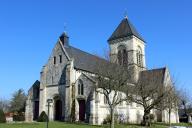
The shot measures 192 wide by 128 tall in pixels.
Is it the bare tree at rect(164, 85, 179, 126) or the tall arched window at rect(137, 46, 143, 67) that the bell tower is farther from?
the bare tree at rect(164, 85, 179, 126)

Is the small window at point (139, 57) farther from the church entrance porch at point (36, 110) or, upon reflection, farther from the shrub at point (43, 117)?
the shrub at point (43, 117)

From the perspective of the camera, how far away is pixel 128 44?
64000mm

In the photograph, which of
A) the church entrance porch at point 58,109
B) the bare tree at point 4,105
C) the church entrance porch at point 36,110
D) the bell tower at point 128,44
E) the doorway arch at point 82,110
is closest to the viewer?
the doorway arch at point 82,110

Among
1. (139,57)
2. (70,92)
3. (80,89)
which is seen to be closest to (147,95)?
(80,89)

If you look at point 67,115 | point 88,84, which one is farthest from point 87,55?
point 67,115

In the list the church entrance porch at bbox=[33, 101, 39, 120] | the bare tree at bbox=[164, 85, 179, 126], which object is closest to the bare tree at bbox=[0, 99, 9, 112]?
the church entrance porch at bbox=[33, 101, 39, 120]

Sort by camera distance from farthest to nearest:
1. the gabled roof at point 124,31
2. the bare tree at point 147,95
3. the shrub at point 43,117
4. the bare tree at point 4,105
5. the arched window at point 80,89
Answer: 1. the bare tree at point 4,105
2. the gabled roof at point 124,31
3. the arched window at point 80,89
4. the shrub at point 43,117
5. the bare tree at point 147,95

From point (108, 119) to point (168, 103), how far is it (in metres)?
10.2

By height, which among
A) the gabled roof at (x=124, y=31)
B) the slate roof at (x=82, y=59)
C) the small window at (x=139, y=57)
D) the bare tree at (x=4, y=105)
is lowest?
the bare tree at (x=4, y=105)

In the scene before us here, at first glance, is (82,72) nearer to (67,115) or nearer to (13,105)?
(67,115)

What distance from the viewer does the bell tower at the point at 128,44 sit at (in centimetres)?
6319

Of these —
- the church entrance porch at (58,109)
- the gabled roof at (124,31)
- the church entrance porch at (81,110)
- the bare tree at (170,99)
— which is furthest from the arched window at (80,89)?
the gabled roof at (124,31)

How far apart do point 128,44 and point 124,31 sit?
3.90m

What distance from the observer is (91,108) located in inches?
1614
